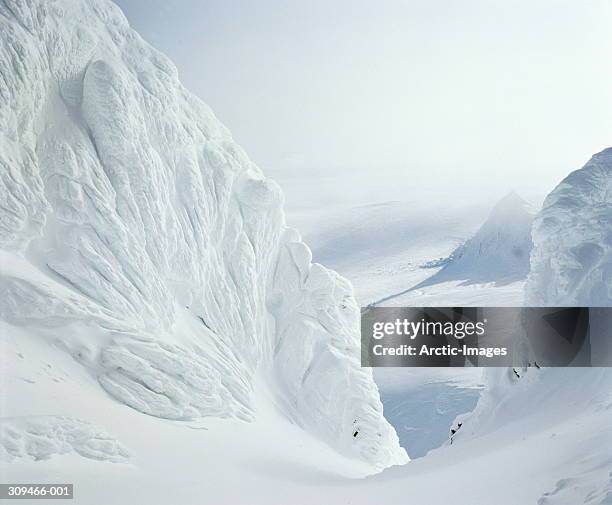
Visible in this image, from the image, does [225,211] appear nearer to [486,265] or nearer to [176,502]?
[486,265]

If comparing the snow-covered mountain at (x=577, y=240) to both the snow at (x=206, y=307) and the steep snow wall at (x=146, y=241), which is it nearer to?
the snow at (x=206, y=307)

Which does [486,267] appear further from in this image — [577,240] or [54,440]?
[54,440]

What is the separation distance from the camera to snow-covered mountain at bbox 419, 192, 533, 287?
6.51 metres

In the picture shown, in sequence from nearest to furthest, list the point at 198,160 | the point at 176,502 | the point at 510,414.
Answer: the point at 176,502, the point at 510,414, the point at 198,160

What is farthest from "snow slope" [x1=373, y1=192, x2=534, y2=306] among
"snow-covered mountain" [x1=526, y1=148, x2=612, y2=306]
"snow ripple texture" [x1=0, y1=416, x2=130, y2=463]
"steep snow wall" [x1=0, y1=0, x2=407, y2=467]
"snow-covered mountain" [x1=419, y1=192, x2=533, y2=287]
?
"snow ripple texture" [x1=0, y1=416, x2=130, y2=463]

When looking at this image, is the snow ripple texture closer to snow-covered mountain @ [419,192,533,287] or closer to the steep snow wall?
the steep snow wall

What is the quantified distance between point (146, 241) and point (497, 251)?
4.02 metres

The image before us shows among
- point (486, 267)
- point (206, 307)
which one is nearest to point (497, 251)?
point (486, 267)

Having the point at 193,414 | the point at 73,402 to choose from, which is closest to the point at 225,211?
the point at 193,414

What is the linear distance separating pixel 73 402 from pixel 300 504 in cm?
192

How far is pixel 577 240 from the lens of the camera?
214 inches

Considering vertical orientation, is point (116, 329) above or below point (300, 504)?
above

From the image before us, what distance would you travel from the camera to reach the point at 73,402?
15.6 feet

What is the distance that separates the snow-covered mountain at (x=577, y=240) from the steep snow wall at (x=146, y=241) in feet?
11.3
